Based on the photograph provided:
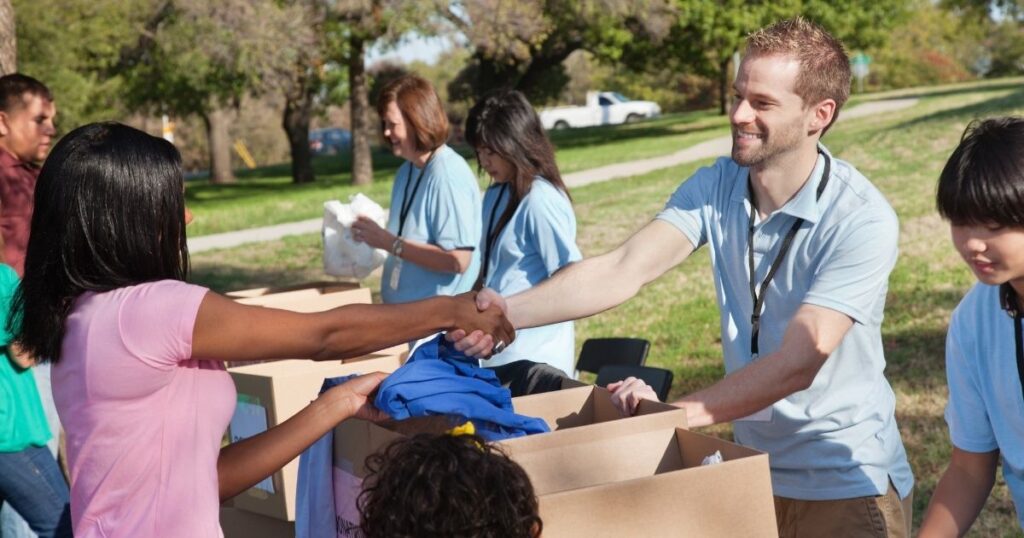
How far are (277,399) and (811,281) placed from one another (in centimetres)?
187

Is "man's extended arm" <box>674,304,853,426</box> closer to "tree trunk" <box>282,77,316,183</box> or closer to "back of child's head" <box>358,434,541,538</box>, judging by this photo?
"back of child's head" <box>358,434,541,538</box>

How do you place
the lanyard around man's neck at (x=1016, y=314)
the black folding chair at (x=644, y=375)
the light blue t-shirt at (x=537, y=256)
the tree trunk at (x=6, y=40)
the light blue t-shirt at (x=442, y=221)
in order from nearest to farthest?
the lanyard around man's neck at (x=1016, y=314) < the black folding chair at (x=644, y=375) < the light blue t-shirt at (x=537, y=256) < the light blue t-shirt at (x=442, y=221) < the tree trunk at (x=6, y=40)

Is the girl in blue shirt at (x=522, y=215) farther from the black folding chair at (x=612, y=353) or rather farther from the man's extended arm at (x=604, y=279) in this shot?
the man's extended arm at (x=604, y=279)

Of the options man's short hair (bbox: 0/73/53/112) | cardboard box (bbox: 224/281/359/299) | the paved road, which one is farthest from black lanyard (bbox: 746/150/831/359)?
the paved road

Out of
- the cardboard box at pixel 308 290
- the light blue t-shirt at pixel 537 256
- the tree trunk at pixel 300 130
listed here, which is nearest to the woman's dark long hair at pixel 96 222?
the light blue t-shirt at pixel 537 256

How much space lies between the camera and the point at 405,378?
258 cm

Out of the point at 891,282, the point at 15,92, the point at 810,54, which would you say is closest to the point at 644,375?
the point at 810,54

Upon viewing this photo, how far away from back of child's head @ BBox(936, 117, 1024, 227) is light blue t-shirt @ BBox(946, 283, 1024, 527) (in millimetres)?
262

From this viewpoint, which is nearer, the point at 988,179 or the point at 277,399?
the point at 988,179

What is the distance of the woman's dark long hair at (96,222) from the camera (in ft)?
7.50

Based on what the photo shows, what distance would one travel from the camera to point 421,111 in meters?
5.44

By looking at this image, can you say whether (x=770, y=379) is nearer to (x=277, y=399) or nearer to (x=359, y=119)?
(x=277, y=399)

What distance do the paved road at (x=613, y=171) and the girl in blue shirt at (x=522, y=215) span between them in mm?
10662

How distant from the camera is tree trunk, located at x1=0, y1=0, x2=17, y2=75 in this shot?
7.25m
